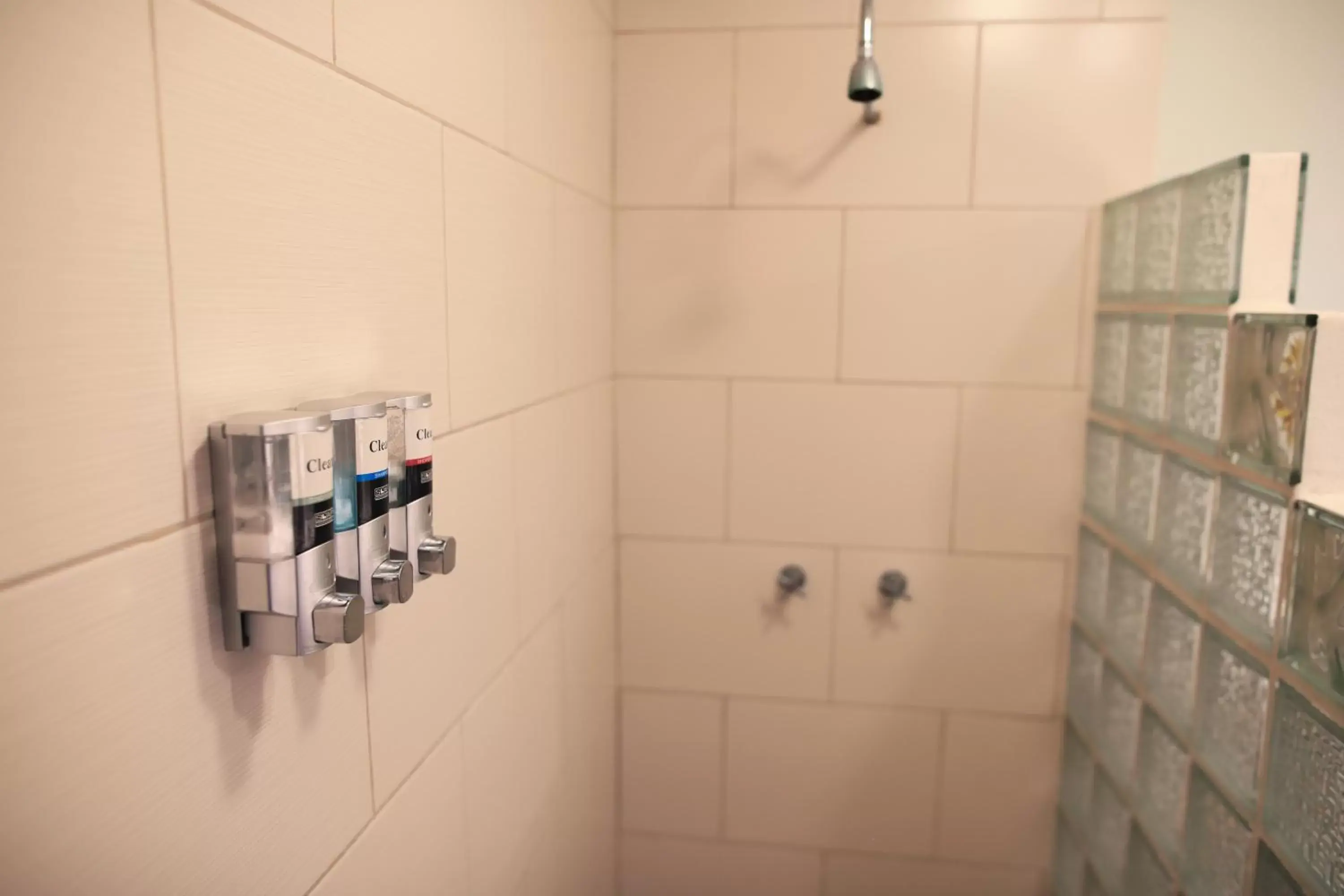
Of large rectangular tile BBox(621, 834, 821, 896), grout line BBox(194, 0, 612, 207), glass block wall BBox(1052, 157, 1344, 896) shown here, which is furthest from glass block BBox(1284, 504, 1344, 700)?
large rectangular tile BBox(621, 834, 821, 896)

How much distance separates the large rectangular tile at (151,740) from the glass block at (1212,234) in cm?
98

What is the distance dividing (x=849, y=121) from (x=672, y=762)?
114 centimetres

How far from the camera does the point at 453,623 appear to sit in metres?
0.77

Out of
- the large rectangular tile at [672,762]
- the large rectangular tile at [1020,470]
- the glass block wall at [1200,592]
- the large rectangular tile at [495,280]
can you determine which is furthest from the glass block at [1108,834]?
the large rectangular tile at [495,280]

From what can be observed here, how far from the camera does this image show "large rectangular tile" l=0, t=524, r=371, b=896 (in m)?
0.35

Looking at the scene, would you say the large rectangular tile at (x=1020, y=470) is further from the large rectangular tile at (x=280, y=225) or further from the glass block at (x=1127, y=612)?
the large rectangular tile at (x=280, y=225)

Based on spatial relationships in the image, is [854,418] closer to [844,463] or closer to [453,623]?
[844,463]

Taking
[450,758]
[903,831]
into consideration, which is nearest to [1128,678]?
[903,831]

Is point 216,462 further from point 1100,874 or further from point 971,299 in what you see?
point 1100,874

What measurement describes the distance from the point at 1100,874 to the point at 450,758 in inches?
39.2

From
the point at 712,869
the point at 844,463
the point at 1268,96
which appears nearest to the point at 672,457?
the point at 844,463

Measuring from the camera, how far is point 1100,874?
47.9 inches

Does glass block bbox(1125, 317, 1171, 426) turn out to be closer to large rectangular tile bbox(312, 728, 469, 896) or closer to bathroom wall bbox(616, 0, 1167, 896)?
bathroom wall bbox(616, 0, 1167, 896)

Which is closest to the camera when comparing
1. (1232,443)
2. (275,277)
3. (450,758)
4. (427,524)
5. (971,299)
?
(275,277)
